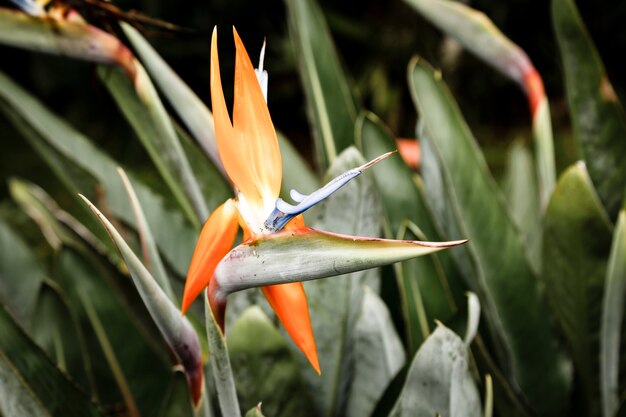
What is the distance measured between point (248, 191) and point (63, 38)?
0.25 meters

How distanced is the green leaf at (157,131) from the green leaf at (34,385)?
0.54ft

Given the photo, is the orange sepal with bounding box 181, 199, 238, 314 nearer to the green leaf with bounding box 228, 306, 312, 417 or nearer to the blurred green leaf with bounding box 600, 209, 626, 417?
the green leaf with bounding box 228, 306, 312, 417

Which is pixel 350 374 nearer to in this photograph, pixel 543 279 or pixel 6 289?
pixel 543 279

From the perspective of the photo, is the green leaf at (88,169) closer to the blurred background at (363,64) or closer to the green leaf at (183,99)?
the green leaf at (183,99)

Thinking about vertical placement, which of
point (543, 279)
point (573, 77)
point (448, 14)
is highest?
point (448, 14)

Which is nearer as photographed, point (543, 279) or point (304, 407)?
point (304, 407)

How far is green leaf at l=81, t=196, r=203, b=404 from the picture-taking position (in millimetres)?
422

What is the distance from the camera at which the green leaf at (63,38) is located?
1.90 feet

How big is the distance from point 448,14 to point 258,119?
1.30 ft

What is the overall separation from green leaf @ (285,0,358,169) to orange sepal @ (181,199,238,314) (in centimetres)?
40

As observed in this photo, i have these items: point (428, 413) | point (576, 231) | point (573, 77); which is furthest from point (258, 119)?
point (573, 77)

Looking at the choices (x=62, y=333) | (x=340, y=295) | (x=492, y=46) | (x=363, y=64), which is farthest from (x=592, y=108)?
(x=363, y=64)

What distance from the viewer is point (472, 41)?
0.75 meters

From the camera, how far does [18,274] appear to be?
881 mm
